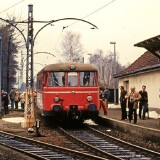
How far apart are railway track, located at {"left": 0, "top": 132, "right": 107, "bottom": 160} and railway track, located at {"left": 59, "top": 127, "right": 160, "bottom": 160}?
714 mm

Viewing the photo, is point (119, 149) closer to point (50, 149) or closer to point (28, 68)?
point (50, 149)

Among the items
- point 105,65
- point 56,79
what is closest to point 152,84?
point 56,79

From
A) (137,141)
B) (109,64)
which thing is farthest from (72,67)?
(109,64)

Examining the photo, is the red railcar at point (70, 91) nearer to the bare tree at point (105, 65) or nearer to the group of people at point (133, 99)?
the group of people at point (133, 99)

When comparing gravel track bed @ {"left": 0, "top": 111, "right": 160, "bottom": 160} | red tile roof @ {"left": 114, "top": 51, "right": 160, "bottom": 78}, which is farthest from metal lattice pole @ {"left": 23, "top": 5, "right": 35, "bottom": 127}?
red tile roof @ {"left": 114, "top": 51, "right": 160, "bottom": 78}

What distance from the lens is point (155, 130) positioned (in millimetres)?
16094

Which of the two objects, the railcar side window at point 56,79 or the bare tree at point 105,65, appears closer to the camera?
the railcar side window at point 56,79

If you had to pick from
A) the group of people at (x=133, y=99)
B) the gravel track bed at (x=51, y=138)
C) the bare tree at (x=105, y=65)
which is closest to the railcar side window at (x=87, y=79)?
the group of people at (x=133, y=99)

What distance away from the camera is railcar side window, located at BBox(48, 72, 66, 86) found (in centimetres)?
2173

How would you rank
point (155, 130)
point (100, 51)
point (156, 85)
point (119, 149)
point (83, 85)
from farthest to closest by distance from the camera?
point (100, 51), point (156, 85), point (83, 85), point (155, 130), point (119, 149)

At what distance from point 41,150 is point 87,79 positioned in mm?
8143

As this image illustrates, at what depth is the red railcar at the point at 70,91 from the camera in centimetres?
2142

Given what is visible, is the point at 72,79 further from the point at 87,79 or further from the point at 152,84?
the point at 152,84

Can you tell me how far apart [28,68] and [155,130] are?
8.44 meters
